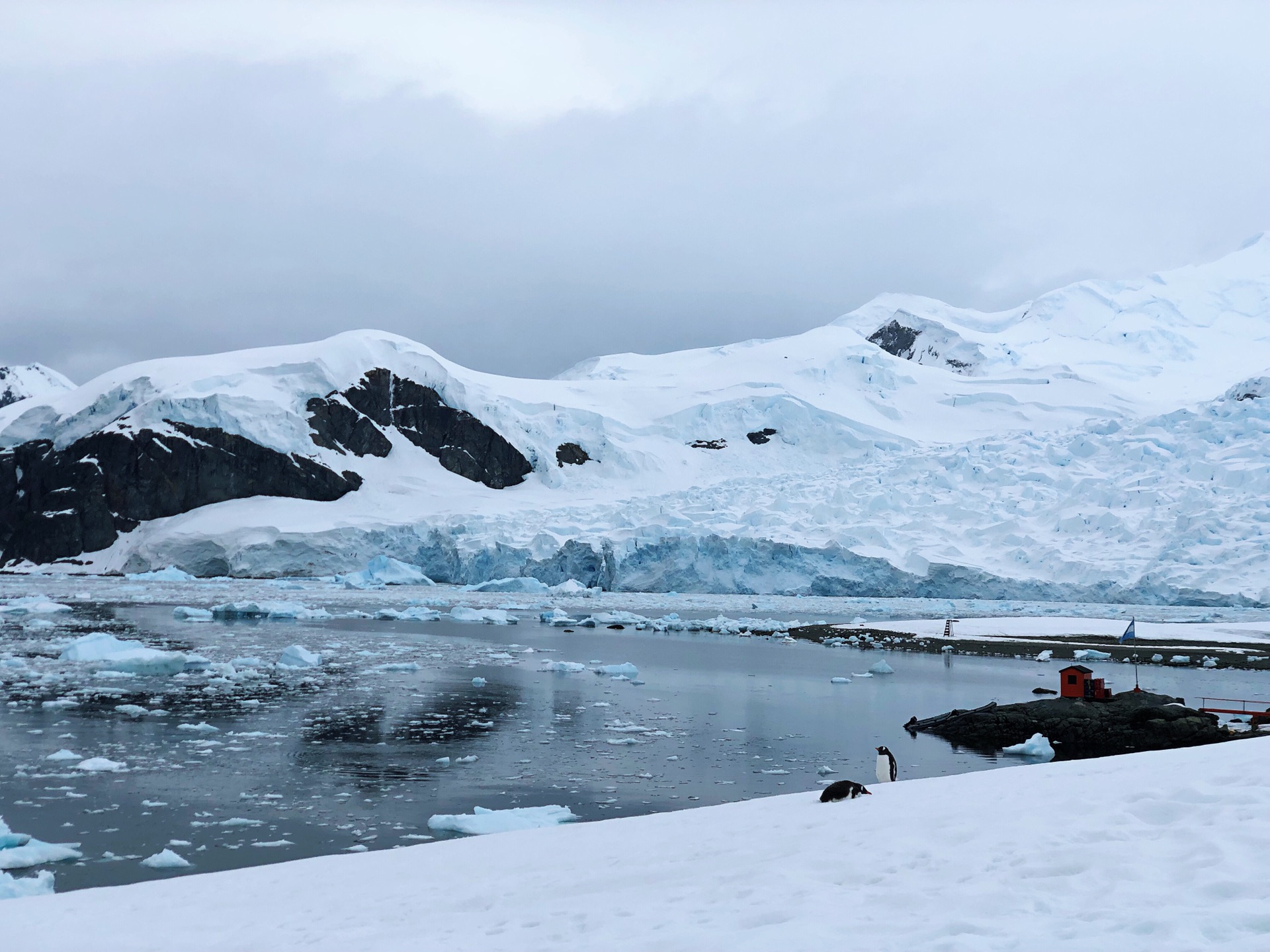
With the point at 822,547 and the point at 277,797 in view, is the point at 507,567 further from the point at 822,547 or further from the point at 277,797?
the point at 277,797

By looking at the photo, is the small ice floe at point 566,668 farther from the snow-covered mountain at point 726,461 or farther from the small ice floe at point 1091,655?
the snow-covered mountain at point 726,461

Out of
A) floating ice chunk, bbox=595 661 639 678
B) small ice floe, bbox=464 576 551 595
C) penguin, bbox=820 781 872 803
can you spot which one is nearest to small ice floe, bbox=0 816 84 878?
penguin, bbox=820 781 872 803

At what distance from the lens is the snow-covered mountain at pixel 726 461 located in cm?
4659

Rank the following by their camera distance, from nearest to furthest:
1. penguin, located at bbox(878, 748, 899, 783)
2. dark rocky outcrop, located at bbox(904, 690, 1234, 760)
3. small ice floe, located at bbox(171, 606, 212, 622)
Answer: penguin, located at bbox(878, 748, 899, 783) → dark rocky outcrop, located at bbox(904, 690, 1234, 760) → small ice floe, located at bbox(171, 606, 212, 622)

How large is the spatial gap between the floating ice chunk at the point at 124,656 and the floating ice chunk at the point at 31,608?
1554 centimetres

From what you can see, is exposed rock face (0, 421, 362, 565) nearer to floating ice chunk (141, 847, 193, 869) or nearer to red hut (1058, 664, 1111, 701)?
red hut (1058, 664, 1111, 701)

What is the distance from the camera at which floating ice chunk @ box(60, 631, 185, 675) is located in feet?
64.8

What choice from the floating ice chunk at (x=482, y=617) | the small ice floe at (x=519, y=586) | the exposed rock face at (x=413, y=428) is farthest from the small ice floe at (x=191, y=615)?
the exposed rock face at (x=413, y=428)

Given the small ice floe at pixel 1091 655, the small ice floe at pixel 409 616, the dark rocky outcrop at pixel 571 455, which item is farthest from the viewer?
the dark rocky outcrop at pixel 571 455

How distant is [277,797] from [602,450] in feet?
218

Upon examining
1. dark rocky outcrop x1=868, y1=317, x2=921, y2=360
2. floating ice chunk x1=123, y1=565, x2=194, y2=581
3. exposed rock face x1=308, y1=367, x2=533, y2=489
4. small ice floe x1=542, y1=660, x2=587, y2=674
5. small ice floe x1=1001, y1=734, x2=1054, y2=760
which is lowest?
small ice floe x1=1001, y1=734, x2=1054, y2=760

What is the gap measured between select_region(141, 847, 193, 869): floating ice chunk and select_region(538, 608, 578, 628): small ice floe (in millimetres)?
27584

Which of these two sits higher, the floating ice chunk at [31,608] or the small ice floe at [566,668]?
the floating ice chunk at [31,608]

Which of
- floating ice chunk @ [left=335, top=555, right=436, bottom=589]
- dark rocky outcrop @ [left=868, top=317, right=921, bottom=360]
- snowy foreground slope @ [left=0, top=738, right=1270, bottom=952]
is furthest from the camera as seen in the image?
dark rocky outcrop @ [left=868, top=317, right=921, bottom=360]
